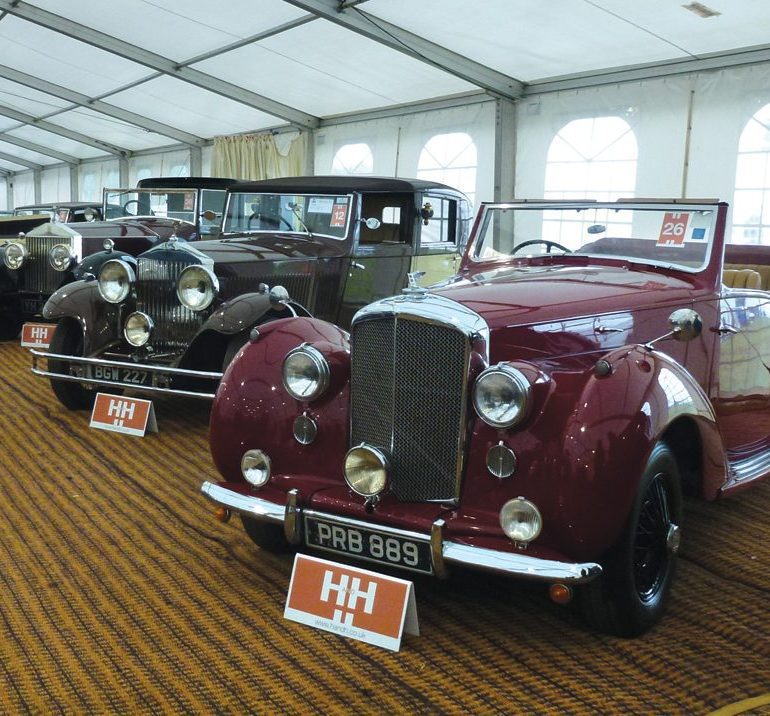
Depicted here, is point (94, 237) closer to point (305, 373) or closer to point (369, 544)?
point (305, 373)

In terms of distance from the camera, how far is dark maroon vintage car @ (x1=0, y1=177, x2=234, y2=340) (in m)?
7.31

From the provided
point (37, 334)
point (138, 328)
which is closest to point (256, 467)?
point (138, 328)

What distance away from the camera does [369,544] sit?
2.24m

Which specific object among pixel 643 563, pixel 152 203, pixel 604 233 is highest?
pixel 152 203

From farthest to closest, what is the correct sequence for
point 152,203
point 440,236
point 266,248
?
point 152,203 < point 440,236 < point 266,248

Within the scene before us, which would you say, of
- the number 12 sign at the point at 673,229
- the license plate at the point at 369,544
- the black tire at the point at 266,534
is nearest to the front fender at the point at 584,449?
the license plate at the point at 369,544

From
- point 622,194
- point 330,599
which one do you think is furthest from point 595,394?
point 622,194

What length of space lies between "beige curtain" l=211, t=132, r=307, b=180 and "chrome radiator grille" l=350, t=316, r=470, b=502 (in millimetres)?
10603

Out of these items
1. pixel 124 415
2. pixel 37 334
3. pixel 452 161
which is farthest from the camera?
pixel 452 161

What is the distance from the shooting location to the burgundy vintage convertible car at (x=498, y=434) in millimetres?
2074

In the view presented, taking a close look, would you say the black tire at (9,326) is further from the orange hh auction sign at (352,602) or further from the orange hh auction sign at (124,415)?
the orange hh auction sign at (352,602)

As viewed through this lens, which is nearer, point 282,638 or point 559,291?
point 282,638

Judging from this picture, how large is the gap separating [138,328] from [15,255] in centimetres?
354

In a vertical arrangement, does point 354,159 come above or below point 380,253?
above
